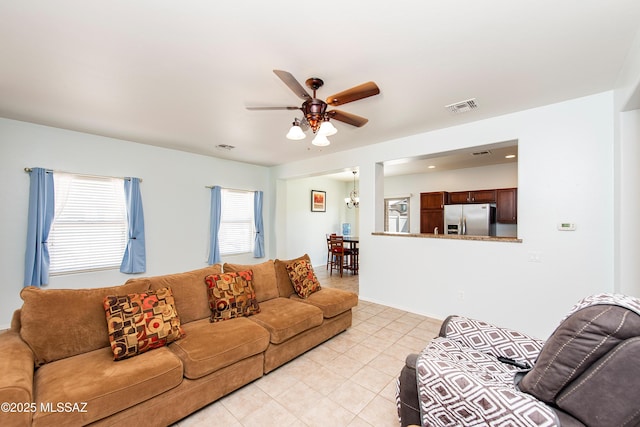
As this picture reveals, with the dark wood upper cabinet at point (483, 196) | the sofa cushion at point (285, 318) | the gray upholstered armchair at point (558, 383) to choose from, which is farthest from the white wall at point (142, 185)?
the dark wood upper cabinet at point (483, 196)

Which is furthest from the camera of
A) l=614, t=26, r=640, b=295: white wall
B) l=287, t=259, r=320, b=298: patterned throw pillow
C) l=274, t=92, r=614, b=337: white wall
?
l=287, t=259, r=320, b=298: patterned throw pillow

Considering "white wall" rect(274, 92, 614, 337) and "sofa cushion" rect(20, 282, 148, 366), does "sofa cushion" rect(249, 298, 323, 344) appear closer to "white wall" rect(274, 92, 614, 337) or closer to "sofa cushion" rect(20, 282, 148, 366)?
"sofa cushion" rect(20, 282, 148, 366)

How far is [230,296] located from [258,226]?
344cm

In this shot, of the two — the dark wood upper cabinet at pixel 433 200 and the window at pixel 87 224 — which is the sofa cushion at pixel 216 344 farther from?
the dark wood upper cabinet at pixel 433 200

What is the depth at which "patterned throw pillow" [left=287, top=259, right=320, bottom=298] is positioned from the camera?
3.24 meters

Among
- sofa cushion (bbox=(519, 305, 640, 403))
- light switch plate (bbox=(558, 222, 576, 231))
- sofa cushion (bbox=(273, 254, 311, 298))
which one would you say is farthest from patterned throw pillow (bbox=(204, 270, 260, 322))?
light switch plate (bbox=(558, 222, 576, 231))

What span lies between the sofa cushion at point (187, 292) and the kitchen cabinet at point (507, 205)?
19.1 feet

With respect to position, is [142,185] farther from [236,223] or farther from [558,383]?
[558,383]

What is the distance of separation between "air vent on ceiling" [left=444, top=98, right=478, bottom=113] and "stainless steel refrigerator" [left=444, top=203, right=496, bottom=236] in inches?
128

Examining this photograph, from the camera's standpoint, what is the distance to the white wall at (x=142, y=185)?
3.35m

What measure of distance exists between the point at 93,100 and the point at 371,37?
2879 mm

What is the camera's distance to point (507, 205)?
554 cm

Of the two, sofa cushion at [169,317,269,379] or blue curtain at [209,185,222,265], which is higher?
blue curtain at [209,185,222,265]

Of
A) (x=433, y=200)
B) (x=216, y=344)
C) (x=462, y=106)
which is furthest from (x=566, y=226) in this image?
(x=433, y=200)
